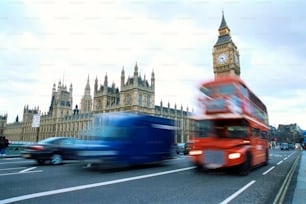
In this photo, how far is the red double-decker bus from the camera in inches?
352

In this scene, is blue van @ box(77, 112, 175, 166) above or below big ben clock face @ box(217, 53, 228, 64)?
below

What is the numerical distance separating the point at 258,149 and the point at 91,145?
825 centimetres

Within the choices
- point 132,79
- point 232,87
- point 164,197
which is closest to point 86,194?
point 164,197

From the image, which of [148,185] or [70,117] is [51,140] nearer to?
[148,185]

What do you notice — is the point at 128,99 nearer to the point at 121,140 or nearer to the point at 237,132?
the point at 121,140

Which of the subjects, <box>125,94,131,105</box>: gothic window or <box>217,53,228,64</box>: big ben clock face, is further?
<box>217,53,228,64</box>: big ben clock face

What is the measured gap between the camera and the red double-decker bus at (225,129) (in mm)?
8938

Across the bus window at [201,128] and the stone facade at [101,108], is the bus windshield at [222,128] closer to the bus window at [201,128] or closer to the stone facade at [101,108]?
the bus window at [201,128]

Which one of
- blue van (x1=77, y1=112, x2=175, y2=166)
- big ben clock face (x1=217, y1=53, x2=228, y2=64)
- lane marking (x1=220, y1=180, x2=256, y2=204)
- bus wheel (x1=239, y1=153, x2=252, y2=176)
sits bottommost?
lane marking (x1=220, y1=180, x2=256, y2=204)

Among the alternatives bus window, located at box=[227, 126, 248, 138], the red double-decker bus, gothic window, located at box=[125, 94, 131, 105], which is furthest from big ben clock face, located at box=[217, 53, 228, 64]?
bus window, located at box=[227, 126, 248, 138]

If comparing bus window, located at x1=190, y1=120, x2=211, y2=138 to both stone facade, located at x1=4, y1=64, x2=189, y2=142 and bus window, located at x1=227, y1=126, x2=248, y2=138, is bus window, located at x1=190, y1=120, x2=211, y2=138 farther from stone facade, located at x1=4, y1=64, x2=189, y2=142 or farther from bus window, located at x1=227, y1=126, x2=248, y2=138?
stone facade, located at x1=4, y1=64, x2=189, y2=142

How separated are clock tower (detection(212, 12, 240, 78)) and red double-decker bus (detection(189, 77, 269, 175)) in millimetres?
91724

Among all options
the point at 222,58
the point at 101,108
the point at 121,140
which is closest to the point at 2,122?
the point at 101,108

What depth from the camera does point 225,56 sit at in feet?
331
